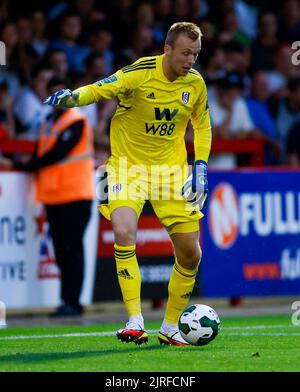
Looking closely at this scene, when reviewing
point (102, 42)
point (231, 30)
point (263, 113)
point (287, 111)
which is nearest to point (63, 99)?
point (102, 42)

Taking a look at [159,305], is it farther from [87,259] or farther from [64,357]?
[64,357]

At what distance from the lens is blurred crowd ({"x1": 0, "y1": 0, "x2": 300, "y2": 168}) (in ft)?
47.9

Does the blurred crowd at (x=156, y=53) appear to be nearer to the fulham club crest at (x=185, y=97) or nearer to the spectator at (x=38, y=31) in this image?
the spectator at (x=38, y=31)

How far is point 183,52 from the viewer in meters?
8.99

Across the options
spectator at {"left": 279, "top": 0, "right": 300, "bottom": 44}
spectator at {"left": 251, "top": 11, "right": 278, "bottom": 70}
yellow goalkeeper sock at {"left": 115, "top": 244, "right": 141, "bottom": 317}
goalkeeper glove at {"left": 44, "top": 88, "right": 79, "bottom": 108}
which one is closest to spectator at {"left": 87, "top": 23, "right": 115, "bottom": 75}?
spectator at {"left": 251, "top": 11, "right": 278, "bottom": 70}

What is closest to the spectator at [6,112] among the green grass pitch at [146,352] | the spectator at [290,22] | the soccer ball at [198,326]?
the green grass pitch at [146,352]

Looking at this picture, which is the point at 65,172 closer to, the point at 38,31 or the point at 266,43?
the point at 38,31

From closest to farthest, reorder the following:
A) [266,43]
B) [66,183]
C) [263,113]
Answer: [66,183], [263,113], [266,43]

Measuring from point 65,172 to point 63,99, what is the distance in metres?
4.62

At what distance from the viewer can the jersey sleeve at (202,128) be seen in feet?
30.9

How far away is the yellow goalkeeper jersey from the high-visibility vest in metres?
3.68

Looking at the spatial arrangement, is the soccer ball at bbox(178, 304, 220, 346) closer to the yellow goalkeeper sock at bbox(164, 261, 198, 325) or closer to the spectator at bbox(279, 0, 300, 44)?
the yellow goalkeeper sock at bbox(164, 261, 198, 325)
